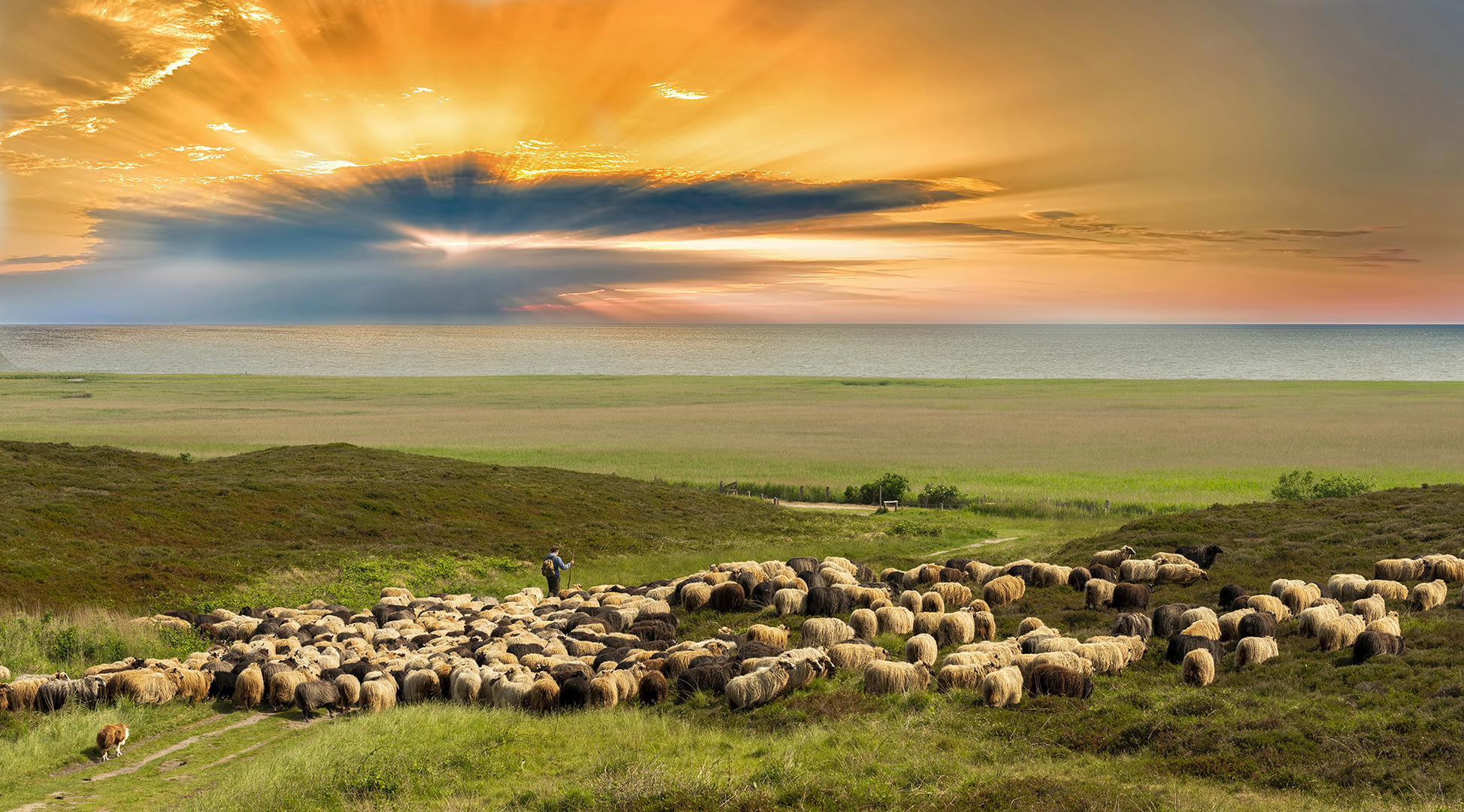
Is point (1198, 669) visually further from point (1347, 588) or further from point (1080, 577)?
point (1080, 577)

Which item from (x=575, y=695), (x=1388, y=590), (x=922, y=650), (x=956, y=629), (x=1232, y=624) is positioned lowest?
(x=575, y=695)

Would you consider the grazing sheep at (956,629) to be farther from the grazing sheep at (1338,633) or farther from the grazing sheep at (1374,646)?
the grazing sheep at (1374,646)

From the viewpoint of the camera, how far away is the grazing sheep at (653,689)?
1755cm

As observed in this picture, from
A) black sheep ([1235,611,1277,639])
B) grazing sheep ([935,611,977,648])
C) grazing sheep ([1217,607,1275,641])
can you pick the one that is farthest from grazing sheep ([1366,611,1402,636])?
grazing sheep ([935,611,977,648])

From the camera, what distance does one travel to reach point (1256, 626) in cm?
1888

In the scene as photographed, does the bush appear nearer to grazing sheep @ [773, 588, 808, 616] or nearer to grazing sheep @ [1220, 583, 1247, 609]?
grazing sheep @ [1220, 583, 1247, 609]

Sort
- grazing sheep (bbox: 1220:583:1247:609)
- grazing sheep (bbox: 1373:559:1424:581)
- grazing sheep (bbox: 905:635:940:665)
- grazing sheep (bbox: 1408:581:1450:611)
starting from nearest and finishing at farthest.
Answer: grazing sheep (bbox: 905:635:940:665) < grazing sheep (bbox: 1408:581:1450:611) < grazing sheep (bbox: 1220:583:1247:609) < grazing sheep (bbox: 1373:559:1424:581)

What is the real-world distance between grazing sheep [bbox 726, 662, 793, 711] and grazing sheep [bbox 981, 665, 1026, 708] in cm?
355

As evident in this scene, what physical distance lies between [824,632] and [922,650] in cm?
246

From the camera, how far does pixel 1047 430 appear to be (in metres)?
94.3

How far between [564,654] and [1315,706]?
44.6 ft

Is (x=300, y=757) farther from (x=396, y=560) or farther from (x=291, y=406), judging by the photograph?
(x=291, y=406)

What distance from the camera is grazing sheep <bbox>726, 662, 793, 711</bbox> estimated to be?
55.3 feet

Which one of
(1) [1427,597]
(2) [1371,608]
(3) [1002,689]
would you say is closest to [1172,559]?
(1) [1427,597]
